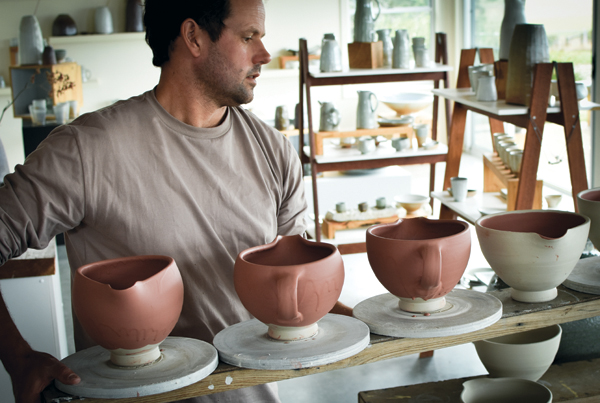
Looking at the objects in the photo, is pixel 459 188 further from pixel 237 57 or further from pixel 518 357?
pixel 237 57

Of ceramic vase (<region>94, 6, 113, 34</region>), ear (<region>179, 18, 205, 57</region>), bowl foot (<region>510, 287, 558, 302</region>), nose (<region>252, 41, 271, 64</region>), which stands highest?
ceramic vase (<region>94, 6, 113, 34</region>)

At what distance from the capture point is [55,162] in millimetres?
1036

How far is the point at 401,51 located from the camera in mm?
3441

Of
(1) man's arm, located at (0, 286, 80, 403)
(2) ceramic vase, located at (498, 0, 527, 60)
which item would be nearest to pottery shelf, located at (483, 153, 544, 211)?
(2) ceramic vase, located at (498, 0, 527, 60)

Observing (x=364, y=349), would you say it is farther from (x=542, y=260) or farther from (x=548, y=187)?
(x=548, y=187)

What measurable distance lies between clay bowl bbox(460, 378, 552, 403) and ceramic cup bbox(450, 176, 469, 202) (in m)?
1.58

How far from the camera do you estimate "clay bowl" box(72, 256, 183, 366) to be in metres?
0.76

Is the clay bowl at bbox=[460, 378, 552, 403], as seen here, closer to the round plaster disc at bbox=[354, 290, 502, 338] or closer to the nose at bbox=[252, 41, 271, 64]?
the round plaster disc at bbox=[354, 290, 502, 338]

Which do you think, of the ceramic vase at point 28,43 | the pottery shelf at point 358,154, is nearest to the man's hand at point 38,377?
the pottery shelf at point 358,154

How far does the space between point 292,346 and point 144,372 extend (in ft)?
0.65

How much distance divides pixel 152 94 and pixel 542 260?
2.54 feet

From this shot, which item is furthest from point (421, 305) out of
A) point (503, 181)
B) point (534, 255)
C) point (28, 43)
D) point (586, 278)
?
point (28, 43)

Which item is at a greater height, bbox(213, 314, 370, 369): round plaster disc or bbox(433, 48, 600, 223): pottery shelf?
bbox(433, 48, 600, 223): pottery shelf

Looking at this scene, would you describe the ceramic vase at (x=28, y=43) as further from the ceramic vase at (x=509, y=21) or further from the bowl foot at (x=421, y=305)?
the bowl foot at (x=421, y=305)
